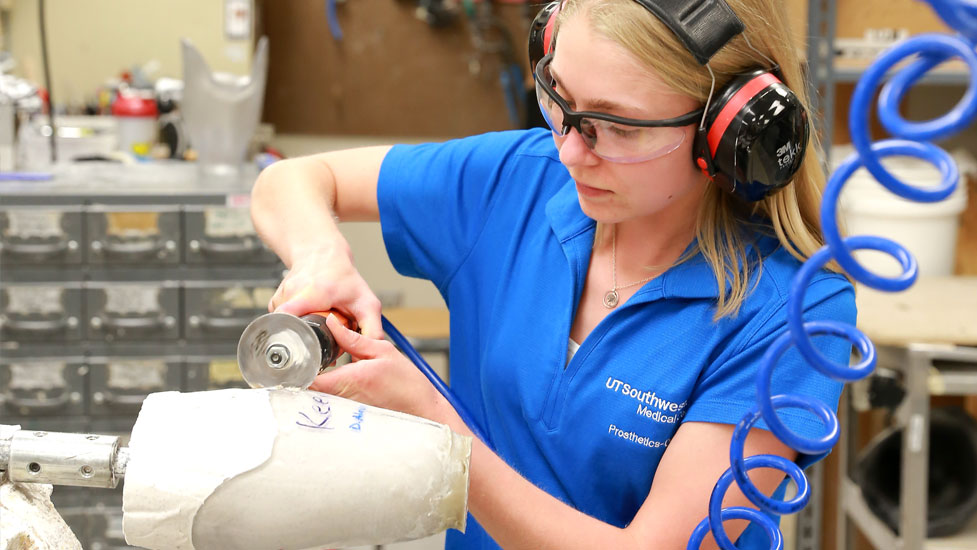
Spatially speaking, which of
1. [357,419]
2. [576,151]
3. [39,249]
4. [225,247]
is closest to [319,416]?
[357,419]

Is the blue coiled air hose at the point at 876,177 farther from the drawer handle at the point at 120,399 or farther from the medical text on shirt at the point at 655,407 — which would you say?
the drawer handle at the point at 120,399

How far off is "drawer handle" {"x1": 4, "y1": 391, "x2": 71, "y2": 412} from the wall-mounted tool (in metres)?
1.57

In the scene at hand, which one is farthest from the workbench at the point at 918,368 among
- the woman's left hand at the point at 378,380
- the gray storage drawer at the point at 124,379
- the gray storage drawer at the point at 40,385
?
the gray storage drawer at the point at 40,385

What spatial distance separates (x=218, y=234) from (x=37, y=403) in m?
0.54

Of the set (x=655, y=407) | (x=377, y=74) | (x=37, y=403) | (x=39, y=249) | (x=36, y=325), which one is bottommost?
(x=37, y=403)

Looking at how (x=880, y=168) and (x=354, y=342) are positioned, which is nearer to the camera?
(x=880, y=168)

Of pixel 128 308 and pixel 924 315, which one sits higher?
pixel 924 315

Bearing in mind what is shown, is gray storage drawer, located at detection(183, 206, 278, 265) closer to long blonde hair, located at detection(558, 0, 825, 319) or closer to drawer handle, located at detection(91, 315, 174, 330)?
drawer handle, located at detection(91, 315, 174, 330)

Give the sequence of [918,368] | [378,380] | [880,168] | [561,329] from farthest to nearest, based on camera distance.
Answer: [918,368], [561,329], [378,380], [880,168]

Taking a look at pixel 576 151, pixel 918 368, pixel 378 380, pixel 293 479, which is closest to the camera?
pixel 293 479

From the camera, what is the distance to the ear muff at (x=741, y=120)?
868mm

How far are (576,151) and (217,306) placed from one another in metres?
1.44

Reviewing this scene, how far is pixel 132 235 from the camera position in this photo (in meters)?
2.15

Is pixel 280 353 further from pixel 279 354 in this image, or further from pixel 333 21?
pixel 333 21
